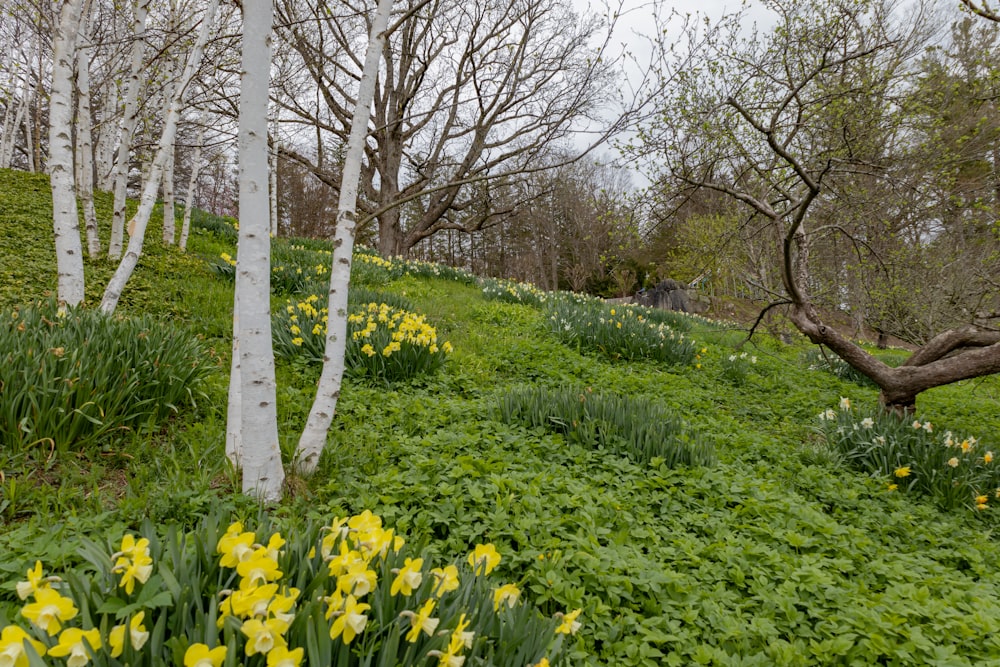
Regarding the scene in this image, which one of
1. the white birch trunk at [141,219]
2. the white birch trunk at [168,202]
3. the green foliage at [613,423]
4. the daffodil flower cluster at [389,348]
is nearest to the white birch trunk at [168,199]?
the white birch trunk at [168,202]

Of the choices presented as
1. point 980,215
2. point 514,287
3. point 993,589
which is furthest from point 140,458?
point 980,215

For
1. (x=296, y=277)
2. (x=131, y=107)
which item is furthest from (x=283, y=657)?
(x=131, y=107)

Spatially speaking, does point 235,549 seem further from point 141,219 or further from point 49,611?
point 141,219

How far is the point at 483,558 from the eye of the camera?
4.75 feet

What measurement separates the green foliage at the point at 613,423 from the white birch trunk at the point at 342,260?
1481 mm

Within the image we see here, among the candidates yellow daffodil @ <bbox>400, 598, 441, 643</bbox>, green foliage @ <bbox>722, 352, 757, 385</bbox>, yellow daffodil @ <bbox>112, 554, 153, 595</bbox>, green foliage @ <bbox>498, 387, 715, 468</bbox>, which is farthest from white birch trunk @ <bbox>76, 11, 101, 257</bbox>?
green foliage @ <bbox>722, 352, 757, 385</bbox>

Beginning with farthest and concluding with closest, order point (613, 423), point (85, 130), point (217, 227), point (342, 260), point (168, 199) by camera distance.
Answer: point (217, 227) → point (168, 199) → point (85, 130) → point (613, 423) → point (342, 260)

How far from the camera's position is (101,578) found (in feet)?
4.20

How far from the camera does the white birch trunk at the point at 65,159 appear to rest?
3660 mm

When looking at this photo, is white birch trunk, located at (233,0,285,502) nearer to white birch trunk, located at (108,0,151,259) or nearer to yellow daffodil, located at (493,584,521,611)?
yellow daffodil, located at (493,584,521,611)

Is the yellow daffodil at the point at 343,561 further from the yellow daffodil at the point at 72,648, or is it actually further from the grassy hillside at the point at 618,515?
the grassy hillside at the point at 618,515

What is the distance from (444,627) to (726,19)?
521 centimetres

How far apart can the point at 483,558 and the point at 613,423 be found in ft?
6.79

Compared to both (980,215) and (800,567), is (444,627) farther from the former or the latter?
(980,215)
